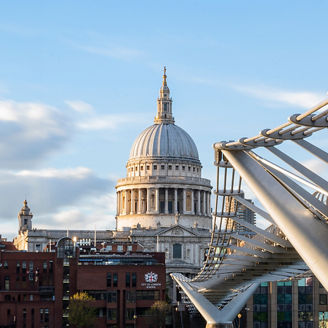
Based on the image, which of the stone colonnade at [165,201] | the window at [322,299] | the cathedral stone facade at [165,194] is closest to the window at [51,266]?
the window at [322,299]

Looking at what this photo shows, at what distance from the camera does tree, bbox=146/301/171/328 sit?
391ft

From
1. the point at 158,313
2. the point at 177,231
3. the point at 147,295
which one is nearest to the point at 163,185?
the point at 177,231

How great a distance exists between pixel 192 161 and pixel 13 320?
8399 centimetres

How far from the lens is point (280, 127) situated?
3133cm

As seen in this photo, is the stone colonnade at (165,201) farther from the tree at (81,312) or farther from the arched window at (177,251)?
the tree at (81,312)

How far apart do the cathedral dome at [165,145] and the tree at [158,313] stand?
240ft

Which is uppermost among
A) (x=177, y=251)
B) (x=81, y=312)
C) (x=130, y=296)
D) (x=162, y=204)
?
(x=162, y=204)

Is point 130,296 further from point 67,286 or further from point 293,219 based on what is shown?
point 293,219

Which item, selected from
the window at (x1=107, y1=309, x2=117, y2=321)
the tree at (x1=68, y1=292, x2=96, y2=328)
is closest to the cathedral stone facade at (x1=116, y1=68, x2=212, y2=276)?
the window at (x1=107, y1=309, x2=117, y2=321)

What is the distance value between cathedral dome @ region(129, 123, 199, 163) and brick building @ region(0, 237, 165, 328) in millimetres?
64729

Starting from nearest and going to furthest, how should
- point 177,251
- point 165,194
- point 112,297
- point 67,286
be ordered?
point 112,297
point 67,286
point 177,251
point 165,194

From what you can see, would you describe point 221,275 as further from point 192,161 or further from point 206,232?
point 192,161

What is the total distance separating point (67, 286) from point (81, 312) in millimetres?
9581

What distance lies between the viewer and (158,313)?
393ft
